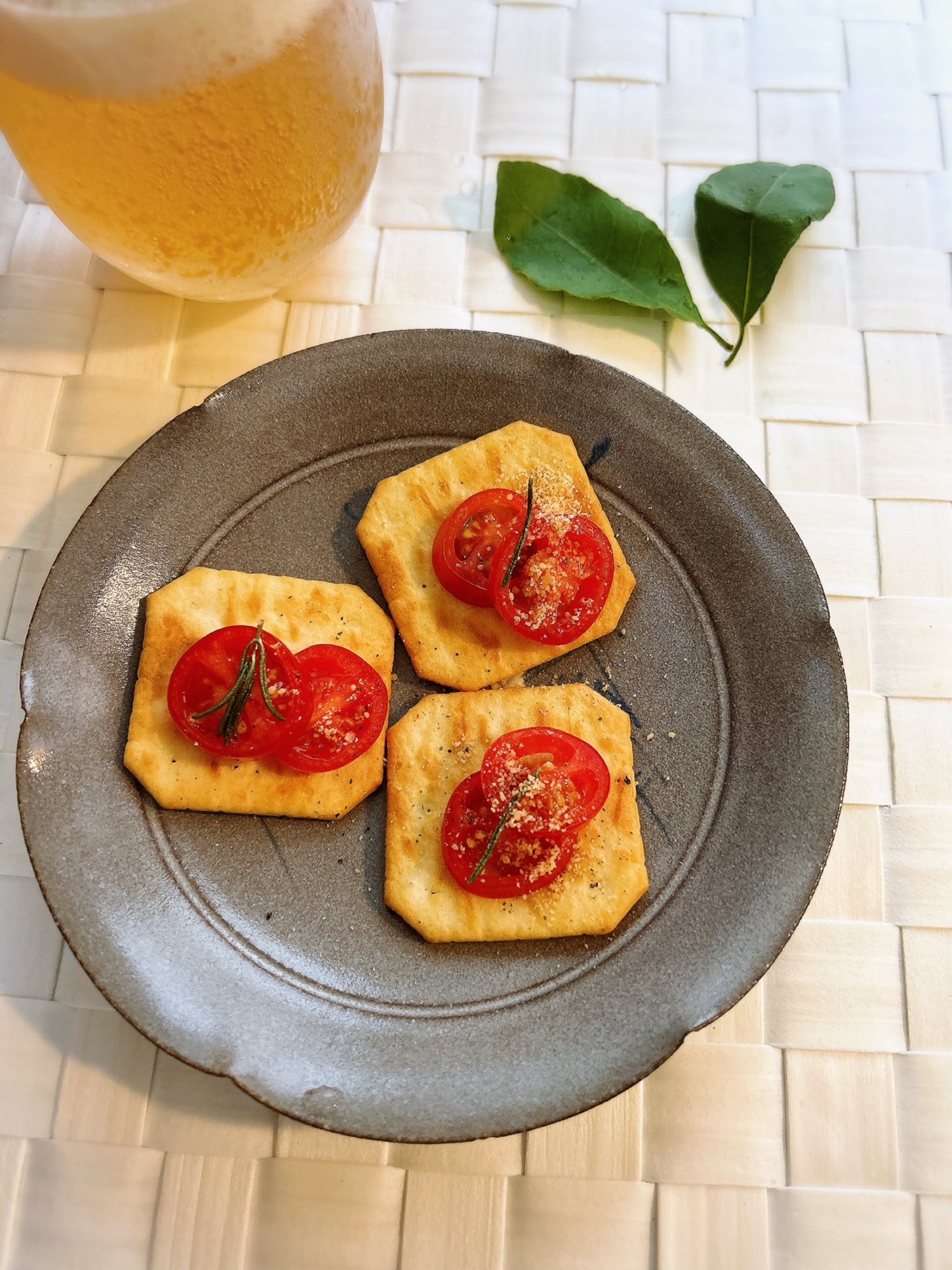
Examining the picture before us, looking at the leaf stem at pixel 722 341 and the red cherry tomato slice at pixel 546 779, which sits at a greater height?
the leaf stem at pixel 722 341

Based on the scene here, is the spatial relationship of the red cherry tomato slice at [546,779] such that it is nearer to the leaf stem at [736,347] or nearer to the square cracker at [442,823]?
the square cracker at [442,823]

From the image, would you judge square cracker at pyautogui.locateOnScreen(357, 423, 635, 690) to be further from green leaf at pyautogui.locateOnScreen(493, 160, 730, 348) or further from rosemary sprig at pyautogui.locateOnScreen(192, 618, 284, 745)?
green leaf at pyautogui.locateOnScreen(493, 160, 730, 348)

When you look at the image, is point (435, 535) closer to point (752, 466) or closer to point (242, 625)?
point (242, 625)

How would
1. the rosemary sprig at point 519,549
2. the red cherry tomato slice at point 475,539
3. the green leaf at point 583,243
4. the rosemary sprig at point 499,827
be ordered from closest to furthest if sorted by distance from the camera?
the rosemary sprig at point 499,827 → the rosemary sprig at point 519,549 → the red cherry tomato slice at point 475,539 → the green leaf at point 583,243

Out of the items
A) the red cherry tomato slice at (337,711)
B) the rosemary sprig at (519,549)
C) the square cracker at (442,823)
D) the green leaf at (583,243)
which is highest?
the green leaf at (583,243)

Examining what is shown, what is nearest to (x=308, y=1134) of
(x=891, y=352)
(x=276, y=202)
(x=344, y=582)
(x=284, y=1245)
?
(x=284, y=1245)

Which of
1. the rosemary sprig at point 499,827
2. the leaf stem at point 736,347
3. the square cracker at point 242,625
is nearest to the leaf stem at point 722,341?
the leaf stem at point 736,347
